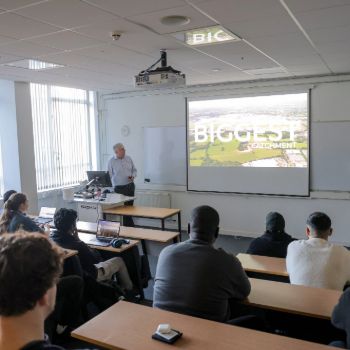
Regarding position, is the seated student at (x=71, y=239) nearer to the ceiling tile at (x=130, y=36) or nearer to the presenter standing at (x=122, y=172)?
the ceiling tile at (x=130, y=36)

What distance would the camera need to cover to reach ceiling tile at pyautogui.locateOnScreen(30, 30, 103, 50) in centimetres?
337

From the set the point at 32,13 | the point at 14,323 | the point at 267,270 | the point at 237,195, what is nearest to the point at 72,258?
the point at 267,270

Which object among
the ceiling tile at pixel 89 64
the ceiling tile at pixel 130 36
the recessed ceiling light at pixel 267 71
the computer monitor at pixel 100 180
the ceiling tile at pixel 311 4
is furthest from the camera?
the computer monitor at pixel 100 180

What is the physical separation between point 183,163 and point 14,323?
614 cm

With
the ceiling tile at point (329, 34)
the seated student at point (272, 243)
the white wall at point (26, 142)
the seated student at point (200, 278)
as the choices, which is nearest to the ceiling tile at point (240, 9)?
the ceiling tile at point (329, 34)

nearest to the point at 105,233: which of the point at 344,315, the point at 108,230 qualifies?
the point at 108,230

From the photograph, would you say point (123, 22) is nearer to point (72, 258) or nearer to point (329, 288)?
point (72, 258)

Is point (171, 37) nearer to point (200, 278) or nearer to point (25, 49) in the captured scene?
point (25, 49)

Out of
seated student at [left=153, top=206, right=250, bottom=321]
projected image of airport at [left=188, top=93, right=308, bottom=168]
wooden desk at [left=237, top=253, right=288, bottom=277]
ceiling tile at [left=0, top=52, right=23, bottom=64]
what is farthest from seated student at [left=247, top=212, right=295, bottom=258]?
ceiling tile at [left=0, top=52, right=23, bottom=64]

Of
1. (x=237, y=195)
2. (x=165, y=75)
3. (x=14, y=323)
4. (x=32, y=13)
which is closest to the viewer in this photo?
(x=14, y=323)

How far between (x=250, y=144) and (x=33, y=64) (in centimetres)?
376

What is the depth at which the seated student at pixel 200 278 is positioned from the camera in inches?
79.6

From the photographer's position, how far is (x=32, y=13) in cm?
275

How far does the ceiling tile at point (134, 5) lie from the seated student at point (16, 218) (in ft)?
6.69
